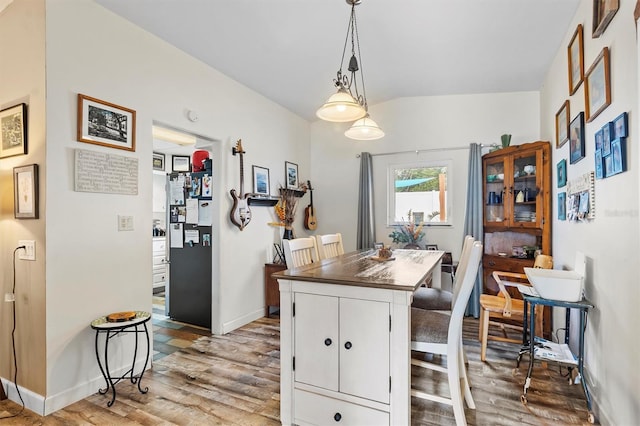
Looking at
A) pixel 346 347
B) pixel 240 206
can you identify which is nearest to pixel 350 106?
pixel 346 347

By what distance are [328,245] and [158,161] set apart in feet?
13.7

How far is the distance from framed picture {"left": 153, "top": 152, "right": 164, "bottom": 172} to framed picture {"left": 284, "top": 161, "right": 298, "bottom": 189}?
276 centimetres

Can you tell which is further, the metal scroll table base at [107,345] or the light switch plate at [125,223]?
the light switch plate at [125,223]

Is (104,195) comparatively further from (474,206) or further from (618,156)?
(474,206)

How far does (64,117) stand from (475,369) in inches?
139

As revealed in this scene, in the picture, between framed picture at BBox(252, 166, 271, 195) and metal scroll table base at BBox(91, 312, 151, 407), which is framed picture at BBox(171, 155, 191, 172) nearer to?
framed picture at BBox(252, 166, 271, 195)

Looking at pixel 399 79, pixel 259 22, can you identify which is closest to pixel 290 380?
pixel 259 22

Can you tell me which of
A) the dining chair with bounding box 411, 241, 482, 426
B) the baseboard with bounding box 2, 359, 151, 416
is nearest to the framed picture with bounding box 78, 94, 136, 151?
the baseboard with bounding box 2, 359, 151, 416

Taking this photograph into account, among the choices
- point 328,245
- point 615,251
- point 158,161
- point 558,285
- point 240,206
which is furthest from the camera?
point 158,161

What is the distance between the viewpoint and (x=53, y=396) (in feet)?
6.95

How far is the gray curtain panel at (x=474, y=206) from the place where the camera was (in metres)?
4.07

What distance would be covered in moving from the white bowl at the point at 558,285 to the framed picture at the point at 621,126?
2.94 ft

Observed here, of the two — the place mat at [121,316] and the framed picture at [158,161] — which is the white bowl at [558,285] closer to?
the place mat at [121,316]

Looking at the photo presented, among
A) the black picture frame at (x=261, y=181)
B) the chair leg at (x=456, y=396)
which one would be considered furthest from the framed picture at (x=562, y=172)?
the black picture frame at (x=261, y=181)
